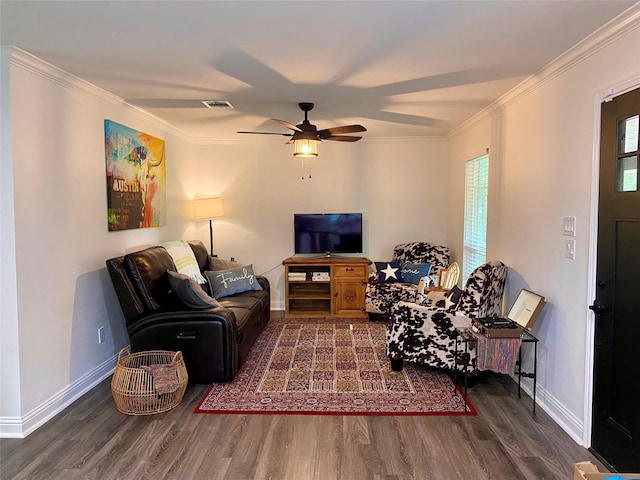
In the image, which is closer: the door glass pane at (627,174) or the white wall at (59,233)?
the door glass pane at (627,174)

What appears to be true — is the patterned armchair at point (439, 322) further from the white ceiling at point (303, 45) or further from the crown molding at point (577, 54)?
the white ceiling at point (303, 45)

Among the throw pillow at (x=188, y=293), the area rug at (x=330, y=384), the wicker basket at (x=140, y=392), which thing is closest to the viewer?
the wicker basket at (x=140, y=392)

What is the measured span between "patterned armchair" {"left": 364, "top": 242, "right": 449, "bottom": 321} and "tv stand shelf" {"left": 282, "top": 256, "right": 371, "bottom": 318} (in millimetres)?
211

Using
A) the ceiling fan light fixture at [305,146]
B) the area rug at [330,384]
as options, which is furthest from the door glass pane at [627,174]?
the ceiling fan light fixture at [305,146]

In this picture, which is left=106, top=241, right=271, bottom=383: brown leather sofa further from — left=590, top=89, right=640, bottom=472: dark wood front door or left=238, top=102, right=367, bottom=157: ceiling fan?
left=590, top=89, right=640, bottom=472: dark wood front door

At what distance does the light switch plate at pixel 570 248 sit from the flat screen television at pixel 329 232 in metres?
3.26

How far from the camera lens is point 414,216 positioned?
609cm

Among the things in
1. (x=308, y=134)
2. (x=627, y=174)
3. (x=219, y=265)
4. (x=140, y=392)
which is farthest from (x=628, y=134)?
(x=219, y=265)

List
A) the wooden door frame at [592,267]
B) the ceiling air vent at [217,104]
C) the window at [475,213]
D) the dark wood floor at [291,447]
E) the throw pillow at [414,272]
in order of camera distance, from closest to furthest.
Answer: the dark wood floor at [291,447]
the wooden door frame at [592,267]
the ceiling air vent at [217,104]
the window at [475,213]
the throw pillow at [414,272]

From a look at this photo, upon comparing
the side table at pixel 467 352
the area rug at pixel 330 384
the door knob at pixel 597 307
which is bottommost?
the area rug at pixel 330 384

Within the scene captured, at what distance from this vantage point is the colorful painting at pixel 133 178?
3.75 m

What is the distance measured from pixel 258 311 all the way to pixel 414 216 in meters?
2.79

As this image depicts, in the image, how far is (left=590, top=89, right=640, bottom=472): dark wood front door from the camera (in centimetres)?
219

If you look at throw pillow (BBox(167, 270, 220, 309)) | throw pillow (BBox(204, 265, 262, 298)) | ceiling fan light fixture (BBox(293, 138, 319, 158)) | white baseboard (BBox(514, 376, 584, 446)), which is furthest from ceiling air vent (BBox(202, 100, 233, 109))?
white baseboard (BBox(514, 376, 584, 446))
